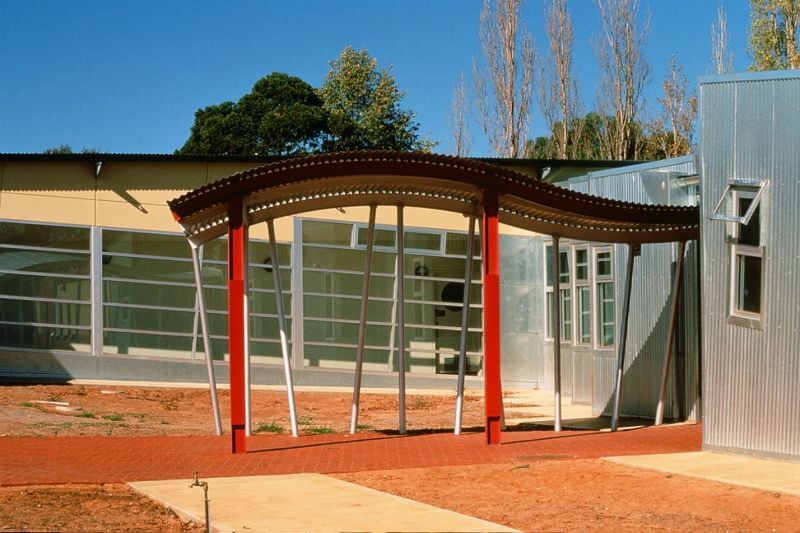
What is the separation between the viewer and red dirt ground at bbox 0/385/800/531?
30.8ft

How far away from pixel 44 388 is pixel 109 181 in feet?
17.4

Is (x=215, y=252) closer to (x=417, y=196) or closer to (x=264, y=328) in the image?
(x=264, y=328)

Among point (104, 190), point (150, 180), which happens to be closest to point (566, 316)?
point (150, 180)

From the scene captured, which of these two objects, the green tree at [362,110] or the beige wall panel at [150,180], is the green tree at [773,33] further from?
the beige wall panel at [150,180]

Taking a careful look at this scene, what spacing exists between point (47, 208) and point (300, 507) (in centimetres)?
1781

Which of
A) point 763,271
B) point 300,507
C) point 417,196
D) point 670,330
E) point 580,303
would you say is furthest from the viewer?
point 580,303

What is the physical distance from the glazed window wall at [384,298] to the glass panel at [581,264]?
5.24 m

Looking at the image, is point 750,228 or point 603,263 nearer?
point 750,228

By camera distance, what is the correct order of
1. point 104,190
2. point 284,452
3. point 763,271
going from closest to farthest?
point 763,271 → point 284,452 → point 104,190

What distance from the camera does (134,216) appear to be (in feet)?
87.9

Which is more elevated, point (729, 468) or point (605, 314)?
point (605, 314)

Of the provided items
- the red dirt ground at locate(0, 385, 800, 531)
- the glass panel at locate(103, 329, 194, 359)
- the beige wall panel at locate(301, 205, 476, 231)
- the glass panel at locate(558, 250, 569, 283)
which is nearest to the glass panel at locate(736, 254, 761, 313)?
the red dirt ground at locate(0, 385, 800, 531)

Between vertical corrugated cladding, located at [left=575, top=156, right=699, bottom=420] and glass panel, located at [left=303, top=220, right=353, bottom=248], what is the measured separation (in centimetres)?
977

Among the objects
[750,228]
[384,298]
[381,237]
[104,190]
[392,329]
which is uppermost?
[104,190]
